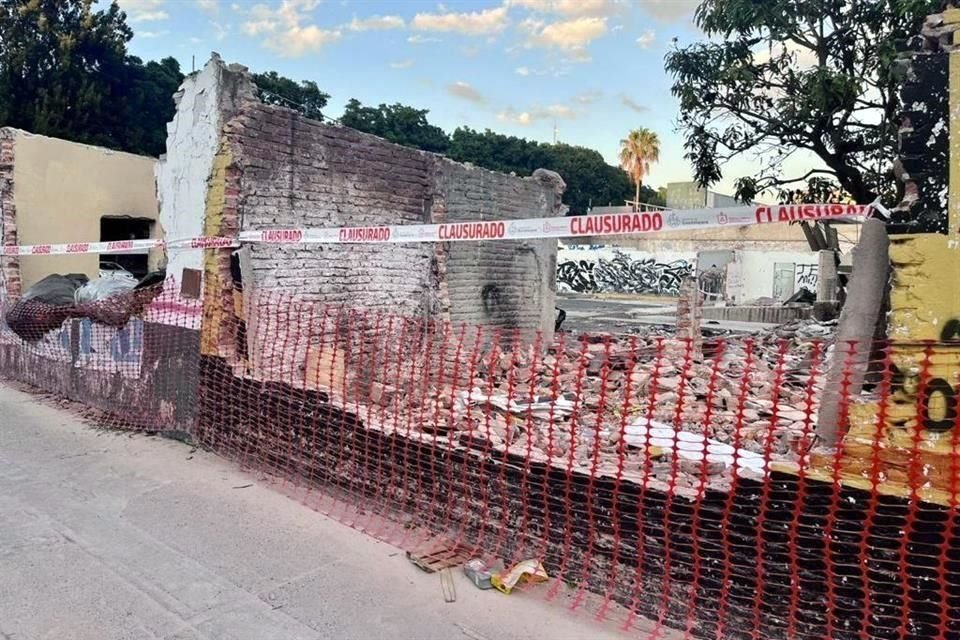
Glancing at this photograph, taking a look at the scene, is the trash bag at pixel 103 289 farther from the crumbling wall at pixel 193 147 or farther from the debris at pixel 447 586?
the debris at pixel 447 586

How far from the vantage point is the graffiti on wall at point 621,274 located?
3703 cm

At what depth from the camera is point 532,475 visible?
3.92 meters

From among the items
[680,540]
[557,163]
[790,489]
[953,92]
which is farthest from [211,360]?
[557,163]

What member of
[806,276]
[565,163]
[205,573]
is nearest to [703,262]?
[806,276]

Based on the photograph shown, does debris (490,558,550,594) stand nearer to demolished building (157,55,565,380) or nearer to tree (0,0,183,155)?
demolished building (157,55,565,380)

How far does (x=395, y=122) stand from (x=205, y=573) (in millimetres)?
44910

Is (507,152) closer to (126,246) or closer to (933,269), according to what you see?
(126,246)

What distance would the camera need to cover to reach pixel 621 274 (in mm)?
37875

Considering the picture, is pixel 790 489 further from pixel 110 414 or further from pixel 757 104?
pixel 757 104

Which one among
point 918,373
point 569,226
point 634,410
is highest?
point 569,226

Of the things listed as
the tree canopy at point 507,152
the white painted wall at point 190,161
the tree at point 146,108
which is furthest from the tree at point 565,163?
the white painted wall at point 190,161

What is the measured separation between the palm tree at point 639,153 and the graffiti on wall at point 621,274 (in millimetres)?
22335

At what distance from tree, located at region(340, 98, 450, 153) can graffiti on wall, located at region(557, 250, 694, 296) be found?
1329 centimetres

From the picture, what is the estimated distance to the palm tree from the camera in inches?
2319
